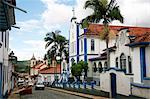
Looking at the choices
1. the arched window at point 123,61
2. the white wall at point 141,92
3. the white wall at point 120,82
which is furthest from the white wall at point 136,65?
the white wall at point 141,92

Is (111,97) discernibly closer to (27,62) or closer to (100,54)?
(100,54)

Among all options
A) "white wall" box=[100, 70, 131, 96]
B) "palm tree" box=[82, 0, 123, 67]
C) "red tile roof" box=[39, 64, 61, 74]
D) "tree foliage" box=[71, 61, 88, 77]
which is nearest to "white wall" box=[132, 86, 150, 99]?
"white wall" box=[100, 70, 131, 96]

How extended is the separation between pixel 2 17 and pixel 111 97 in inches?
807

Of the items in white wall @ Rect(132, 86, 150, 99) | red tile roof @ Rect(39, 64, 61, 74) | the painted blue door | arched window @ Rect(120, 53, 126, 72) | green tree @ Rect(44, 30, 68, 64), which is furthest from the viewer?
red tile roof @ Rect(39, 64, 61, 74)

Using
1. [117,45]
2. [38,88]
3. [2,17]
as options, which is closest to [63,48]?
[38,88]

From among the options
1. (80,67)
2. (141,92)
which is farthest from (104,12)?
(80,67)

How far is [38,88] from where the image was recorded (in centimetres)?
5375

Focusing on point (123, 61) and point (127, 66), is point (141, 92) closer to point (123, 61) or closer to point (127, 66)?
point (127, 66)

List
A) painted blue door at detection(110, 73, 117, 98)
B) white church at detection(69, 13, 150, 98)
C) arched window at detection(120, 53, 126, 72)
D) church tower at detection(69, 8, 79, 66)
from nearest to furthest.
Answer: white church at detection(69, 13, 150, 98)
painted blue door at detection(110, 73, 117, 98)
arched window at detection(120, 53, 126, 72)
church tower at detection(69, 8, 79, 66)

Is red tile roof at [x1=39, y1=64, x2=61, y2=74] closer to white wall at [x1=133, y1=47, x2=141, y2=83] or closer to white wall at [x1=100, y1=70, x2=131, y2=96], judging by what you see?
white wall at [x1=100, y1=70, x2=131, y2=96]

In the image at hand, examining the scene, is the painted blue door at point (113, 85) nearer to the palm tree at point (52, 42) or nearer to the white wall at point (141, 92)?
the white wall at point (141, 92)

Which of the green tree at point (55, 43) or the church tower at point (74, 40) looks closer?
the church tower at point (74, 40)

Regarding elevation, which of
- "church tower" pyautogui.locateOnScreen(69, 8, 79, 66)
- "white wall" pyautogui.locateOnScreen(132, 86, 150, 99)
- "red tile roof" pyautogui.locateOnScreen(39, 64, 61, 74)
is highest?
"church tower" pyautogui.locateOnScreen(69, 8, 79, 66)

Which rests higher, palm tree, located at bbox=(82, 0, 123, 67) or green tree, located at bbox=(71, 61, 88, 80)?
palm tree, located at bbox=(82, 0, 123, 67)
